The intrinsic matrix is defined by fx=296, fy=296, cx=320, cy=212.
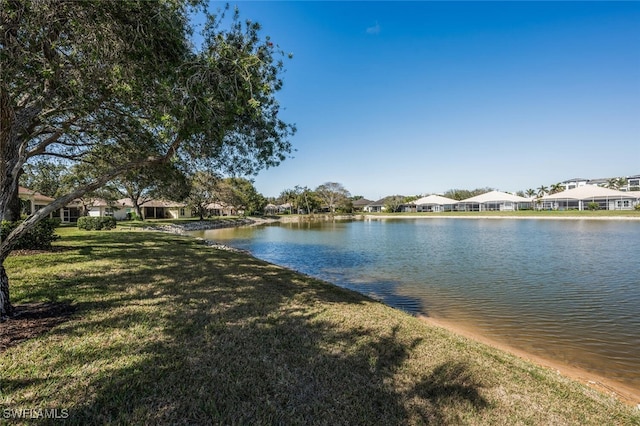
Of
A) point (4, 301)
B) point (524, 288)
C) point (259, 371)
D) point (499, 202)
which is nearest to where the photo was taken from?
point (259, 371)

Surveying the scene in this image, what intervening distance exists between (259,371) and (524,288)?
10.0 meters

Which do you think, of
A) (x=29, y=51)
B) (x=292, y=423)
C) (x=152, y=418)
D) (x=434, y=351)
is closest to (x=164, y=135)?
(x=29, y=51)

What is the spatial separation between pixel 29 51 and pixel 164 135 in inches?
86.2

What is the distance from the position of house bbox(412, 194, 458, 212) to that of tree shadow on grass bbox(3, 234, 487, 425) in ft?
243

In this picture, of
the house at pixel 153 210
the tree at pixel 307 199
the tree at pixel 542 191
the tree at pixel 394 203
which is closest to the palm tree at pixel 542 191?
the tree at pixel 542 191

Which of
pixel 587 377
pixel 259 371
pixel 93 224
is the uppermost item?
pixel 93 224

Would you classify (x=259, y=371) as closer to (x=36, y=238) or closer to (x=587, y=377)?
(x=587, y=377)

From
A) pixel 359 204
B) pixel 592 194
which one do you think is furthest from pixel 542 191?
pixel 359 204

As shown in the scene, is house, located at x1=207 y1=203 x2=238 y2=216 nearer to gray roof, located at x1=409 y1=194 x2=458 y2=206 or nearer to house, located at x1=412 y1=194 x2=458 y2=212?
Answer: gray roof, located at x1=409 y1=194 x2=458 y2=206

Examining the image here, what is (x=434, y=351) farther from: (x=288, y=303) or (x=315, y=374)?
(x=288, y=303)

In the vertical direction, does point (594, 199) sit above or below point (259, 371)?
above

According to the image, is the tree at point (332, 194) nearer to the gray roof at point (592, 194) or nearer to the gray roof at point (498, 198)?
the gray roof at point (498, 198)

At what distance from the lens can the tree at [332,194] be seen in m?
83.1

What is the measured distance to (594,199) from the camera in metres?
53.5
